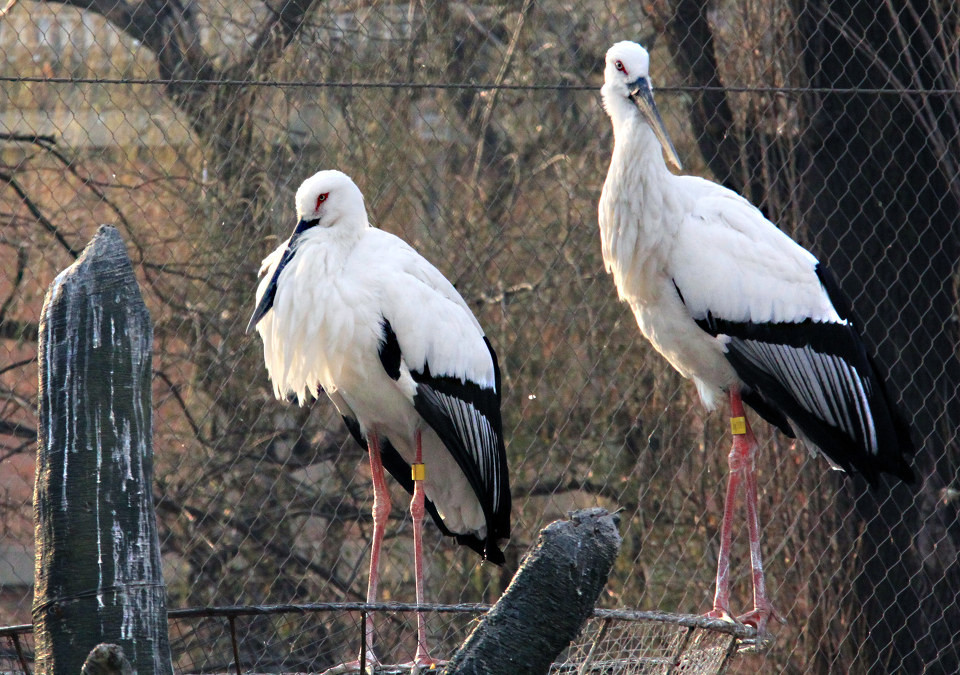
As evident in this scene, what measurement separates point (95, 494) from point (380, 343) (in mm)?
1899

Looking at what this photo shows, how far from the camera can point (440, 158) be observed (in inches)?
181

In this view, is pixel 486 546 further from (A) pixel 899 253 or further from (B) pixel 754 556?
(A) pixel 899 253

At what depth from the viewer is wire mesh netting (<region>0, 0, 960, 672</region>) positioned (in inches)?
170

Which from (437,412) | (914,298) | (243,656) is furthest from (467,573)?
(914,298)

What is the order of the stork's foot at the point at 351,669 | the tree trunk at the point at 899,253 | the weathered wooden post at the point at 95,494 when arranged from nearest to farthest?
the weathered wooden post at the point at 95,494
the stork's foot at the point at 351,669
the tree trunk at the point at 899,253

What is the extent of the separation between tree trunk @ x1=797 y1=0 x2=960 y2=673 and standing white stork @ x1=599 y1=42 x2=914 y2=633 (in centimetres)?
108

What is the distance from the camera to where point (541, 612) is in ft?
4.18

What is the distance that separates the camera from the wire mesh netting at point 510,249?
4316 mm

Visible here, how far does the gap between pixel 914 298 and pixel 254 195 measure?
2.29 meters

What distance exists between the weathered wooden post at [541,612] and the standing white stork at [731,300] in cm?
212

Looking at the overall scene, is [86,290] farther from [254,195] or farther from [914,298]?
[914,298]

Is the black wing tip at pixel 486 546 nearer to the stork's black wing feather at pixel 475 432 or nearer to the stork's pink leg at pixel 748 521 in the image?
the stork's black wing feather at pixel 475 432

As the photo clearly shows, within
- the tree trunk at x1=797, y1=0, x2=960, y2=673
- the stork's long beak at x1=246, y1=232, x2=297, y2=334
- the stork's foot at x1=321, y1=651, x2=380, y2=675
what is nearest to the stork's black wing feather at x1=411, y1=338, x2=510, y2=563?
the stork's long beak at x1=246, y1=232, x2=297, y2=334

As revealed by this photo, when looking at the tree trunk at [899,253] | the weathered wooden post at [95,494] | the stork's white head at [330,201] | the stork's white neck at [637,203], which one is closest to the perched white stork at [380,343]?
the stork's white head at [330,201]
